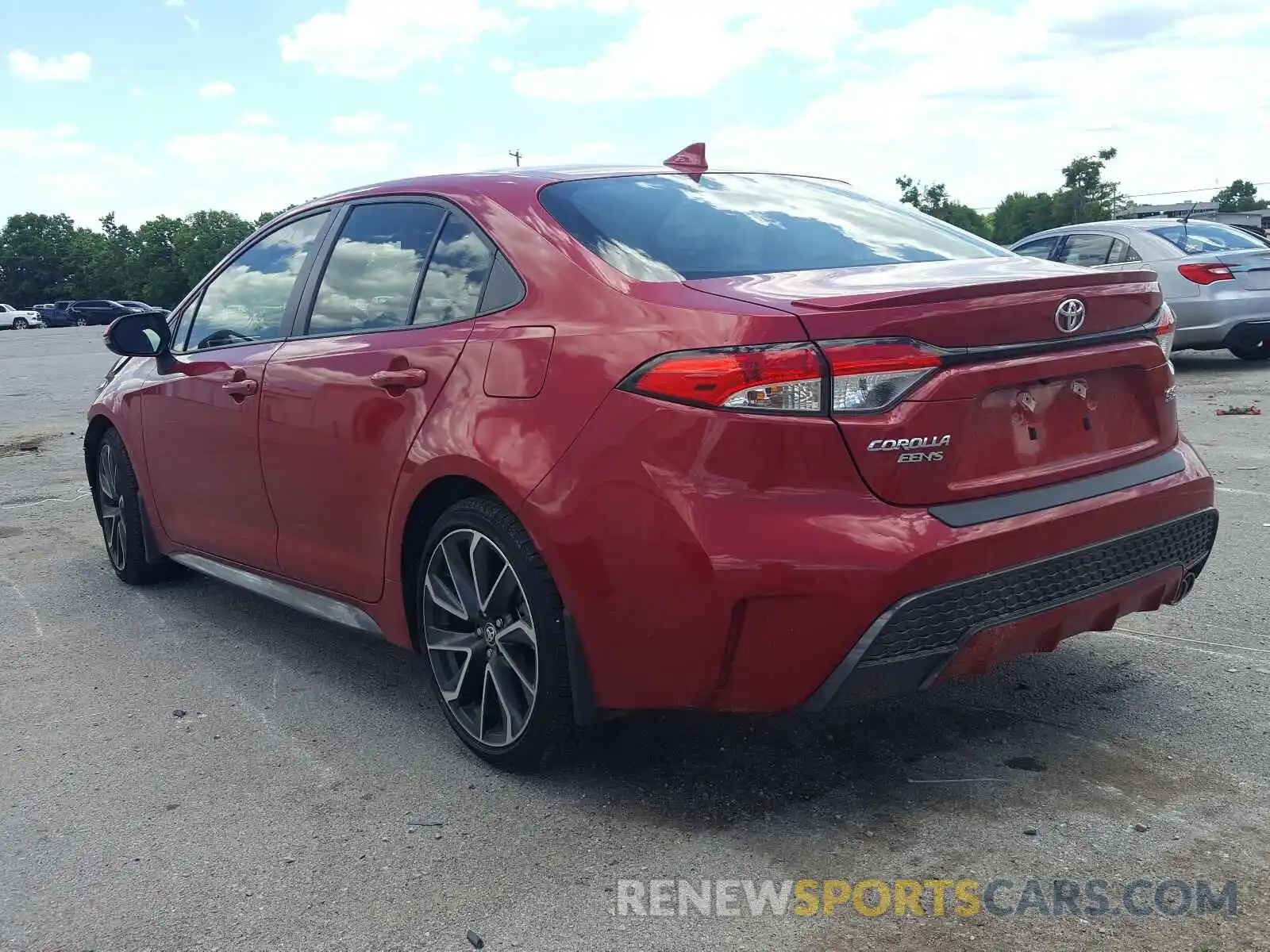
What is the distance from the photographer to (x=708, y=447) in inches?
109

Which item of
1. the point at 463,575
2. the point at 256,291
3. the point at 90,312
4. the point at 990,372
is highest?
the point at 256,291

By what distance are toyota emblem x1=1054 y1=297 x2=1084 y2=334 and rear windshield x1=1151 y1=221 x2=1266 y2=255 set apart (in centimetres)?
987

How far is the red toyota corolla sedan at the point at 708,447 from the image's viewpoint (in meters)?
2.76

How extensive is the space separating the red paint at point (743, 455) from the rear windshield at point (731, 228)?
101 millimetres

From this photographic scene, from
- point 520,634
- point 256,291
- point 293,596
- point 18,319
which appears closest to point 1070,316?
point 520,634

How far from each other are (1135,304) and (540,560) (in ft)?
5.51

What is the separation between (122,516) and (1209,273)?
33.1 feet

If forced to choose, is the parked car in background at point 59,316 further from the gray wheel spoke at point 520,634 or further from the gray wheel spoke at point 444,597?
the gray wheel spoke at point 520,634

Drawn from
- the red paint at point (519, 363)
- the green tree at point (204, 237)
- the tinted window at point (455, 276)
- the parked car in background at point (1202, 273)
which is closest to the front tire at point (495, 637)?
the red paint at point (519, 363)

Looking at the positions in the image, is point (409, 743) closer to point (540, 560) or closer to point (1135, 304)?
point (540, 560)

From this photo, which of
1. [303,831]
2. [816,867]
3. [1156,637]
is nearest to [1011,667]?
[1156,637]

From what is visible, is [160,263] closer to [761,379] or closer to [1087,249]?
[1087,249]

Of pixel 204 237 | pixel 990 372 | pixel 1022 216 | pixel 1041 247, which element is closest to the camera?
pixel 990 372

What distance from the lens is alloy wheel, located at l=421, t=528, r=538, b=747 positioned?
3318 millimetres
